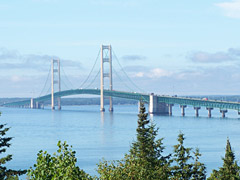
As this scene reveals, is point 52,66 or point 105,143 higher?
point 52,66

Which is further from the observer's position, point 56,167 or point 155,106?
point 155,106

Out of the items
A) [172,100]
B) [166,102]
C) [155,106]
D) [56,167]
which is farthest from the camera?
[155,106]

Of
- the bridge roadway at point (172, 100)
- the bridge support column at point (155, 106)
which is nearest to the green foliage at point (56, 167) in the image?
the bridge roadway at point (172, 100)

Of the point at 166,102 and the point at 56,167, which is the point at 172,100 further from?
the point at 56,167

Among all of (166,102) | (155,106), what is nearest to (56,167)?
(166,102)

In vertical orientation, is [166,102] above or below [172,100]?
below

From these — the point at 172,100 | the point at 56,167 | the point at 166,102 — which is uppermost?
the point at 172,100

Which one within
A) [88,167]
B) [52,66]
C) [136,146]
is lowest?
[88,167]

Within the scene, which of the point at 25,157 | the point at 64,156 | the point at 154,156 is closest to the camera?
the point at 64,156

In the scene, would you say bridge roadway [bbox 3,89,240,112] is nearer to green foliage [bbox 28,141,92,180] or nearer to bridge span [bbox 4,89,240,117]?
bridge span [bbox 4,89,240,117]

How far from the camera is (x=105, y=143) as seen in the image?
60.4m

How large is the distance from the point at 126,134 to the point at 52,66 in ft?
304

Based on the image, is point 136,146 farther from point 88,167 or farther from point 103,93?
point 103,93

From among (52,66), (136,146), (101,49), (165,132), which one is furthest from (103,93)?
(136,146)
